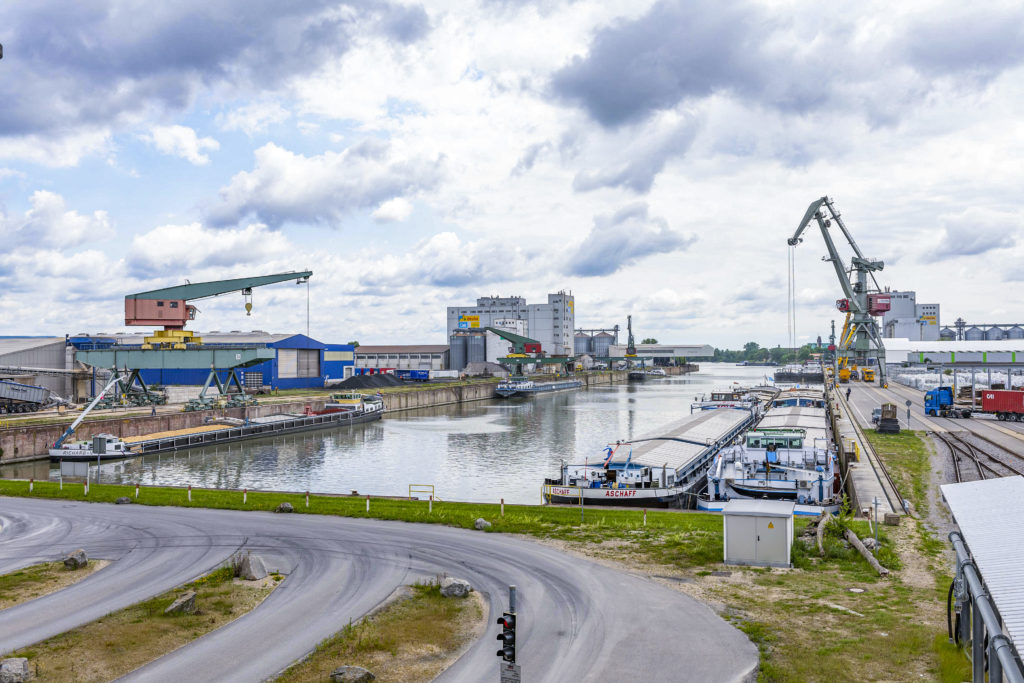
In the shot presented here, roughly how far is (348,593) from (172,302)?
55.4m

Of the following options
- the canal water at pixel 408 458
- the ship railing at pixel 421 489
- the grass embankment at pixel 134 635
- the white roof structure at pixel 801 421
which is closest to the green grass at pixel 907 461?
the white roof structure at pixel 801 421

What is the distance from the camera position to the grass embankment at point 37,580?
16250 mm

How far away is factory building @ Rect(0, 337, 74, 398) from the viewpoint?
7088 centimetres

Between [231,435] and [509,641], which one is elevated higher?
[509,641]

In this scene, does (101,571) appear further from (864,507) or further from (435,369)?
(435,369)

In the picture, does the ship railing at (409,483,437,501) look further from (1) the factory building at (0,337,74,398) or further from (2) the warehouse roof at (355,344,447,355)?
(2) the warehouse roof at (355,344,447,355)

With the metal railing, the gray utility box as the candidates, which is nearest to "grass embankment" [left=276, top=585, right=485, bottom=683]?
the gray utility box

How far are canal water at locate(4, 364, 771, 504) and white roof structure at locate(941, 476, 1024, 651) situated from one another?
2228 centimetres

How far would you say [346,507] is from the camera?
Answer: 25.7 metres

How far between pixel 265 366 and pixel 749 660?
292 feet

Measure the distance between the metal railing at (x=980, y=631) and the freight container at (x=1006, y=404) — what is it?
5281 cm

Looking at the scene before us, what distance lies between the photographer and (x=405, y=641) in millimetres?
13625

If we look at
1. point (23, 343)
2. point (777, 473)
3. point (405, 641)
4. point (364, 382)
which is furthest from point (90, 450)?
point (364, 382)

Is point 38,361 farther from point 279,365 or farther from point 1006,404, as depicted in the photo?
point 1006,404
